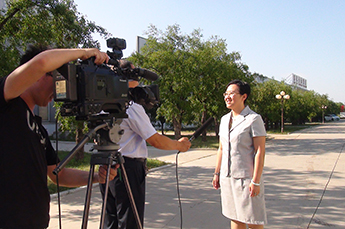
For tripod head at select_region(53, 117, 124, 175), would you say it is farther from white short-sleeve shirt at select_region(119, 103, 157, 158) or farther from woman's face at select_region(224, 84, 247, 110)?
woman's face at select_region(224, 84, 247, 110)

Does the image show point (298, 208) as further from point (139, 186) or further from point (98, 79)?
point (98, 79)

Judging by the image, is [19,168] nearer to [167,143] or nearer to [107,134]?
[107,134]

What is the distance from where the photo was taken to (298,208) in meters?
5.20

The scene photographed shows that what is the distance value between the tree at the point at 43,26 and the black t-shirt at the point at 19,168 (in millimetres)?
5686

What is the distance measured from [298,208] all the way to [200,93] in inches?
458

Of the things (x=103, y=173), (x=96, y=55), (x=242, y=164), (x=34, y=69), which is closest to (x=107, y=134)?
(x=103, y=173)

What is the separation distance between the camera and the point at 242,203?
3.09 m

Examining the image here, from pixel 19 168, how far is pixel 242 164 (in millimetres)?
2275

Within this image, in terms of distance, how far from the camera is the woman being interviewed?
10.0 feet

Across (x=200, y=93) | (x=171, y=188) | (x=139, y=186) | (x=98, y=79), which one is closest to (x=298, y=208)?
(x=171, y=188)

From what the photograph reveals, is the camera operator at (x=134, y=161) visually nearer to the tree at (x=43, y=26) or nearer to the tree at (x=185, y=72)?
the tree at (x=43, y=26)

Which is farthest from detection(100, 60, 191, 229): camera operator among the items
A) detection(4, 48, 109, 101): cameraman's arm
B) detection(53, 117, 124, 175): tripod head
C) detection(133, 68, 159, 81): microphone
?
detection(4, 48, 109, 101): cameraman's arm

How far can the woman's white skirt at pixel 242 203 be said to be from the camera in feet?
9.92

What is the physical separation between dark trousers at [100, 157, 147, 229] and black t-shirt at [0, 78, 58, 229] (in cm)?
92
